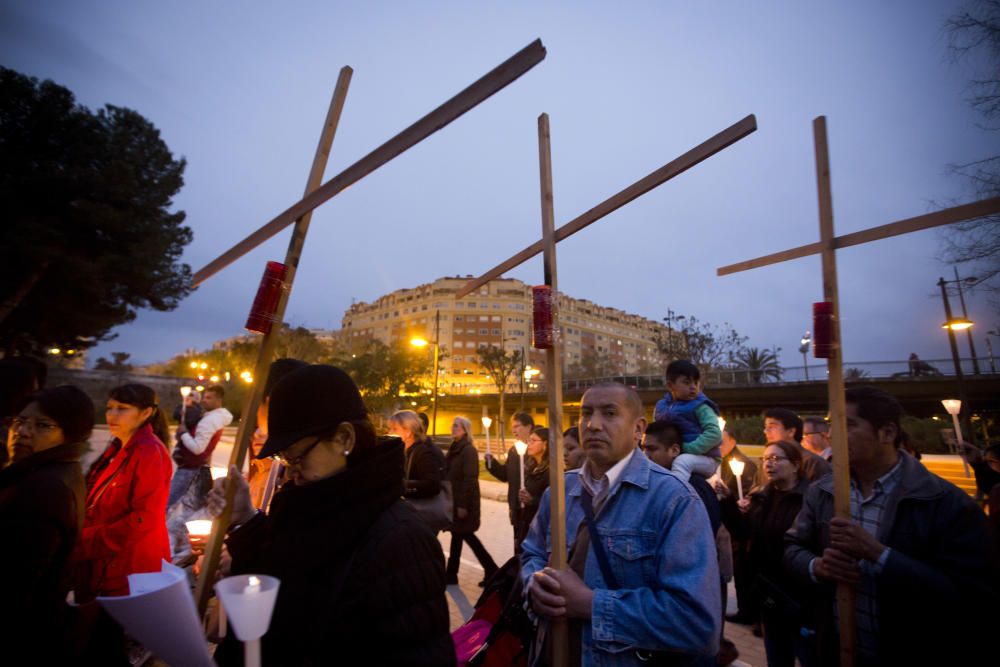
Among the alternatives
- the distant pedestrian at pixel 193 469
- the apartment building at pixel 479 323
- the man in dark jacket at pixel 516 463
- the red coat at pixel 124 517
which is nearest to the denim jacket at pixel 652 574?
the red coat at pixel 124 517

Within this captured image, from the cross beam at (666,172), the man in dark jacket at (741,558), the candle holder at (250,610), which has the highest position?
the cross beam at (666,172)

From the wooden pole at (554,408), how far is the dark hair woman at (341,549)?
1.81 ft

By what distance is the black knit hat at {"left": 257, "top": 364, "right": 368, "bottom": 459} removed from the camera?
1612 mm

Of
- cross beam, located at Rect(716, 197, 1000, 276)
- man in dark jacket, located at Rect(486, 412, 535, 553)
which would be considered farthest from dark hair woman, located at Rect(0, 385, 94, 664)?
man in dark jacket, located at Rect(486, 412, 535, 553)

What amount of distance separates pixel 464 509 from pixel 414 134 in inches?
201

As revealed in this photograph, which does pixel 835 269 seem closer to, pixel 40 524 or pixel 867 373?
pixel 40 524

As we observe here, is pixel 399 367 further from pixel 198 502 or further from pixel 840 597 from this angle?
pixel 840 597

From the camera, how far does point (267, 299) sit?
2100 millimetres

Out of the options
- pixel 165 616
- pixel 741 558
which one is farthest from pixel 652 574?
pixel 741 558

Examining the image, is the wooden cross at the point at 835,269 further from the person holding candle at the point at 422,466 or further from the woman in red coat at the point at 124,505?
the woman in red coat at the point at 124,505

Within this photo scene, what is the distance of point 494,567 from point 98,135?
22446 mm

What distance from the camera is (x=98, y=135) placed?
710 inches

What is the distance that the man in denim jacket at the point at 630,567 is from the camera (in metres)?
1.75

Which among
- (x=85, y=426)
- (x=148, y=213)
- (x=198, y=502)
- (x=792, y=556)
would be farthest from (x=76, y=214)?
(x=792, y=556)
